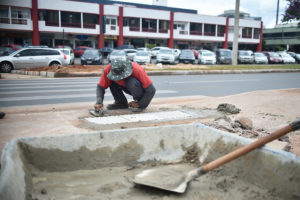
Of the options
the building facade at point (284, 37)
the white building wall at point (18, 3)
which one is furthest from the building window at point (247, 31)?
the white building wall at point (18, 3)

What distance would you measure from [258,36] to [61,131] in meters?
58.6

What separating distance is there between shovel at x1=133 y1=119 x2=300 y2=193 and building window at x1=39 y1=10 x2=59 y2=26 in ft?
126

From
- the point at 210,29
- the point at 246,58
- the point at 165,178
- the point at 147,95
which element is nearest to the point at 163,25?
the point at 210,29

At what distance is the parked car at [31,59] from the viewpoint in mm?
16172

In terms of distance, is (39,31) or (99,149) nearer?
(99,149)

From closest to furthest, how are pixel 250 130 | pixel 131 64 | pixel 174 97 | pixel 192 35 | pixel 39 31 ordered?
1. pixel 250 130
2. pixel 131 64
3. pixel 174 97
4. pixel 39 31
5. pixel 192 35

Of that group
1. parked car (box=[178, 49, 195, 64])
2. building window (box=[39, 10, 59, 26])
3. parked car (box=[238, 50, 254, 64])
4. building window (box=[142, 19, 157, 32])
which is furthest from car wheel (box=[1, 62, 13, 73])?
building window (box=[142, 19, 157, 32])

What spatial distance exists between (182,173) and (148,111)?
11.1ft

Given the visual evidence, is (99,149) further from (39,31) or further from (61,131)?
(39,31)

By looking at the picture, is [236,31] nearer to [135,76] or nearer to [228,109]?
[228,109]

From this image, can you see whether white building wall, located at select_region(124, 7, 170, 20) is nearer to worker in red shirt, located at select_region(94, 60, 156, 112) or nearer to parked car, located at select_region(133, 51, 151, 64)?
parked car, located at select_region(133, 51, 151, 64)

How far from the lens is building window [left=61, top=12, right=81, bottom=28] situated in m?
39.5

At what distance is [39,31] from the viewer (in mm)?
37125

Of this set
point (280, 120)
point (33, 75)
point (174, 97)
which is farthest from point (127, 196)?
point (33, 75)
